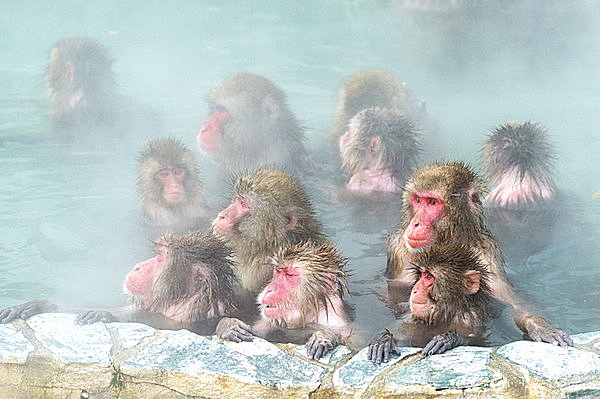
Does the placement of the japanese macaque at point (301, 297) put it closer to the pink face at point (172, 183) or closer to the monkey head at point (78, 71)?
the pink face at point (172, 183)

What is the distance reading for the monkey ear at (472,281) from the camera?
4621 mm

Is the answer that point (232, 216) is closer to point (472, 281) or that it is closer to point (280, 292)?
point (280, 292)

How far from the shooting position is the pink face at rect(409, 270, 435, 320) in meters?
4.65

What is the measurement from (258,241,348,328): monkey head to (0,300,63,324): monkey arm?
1100 millimetres

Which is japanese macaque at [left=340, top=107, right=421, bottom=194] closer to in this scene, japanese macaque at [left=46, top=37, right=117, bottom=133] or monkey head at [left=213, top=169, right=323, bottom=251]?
monkey head at [left=213, top=169, right=323, bottom=251]

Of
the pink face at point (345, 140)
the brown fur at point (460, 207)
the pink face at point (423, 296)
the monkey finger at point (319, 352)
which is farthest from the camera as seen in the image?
the pink face at point (345, 140)

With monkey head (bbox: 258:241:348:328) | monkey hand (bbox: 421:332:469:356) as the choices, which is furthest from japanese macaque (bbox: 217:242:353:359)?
monkey hand (bbox: 421:332:469:356)

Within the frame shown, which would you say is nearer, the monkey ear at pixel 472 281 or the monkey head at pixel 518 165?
the monkey ear at pixel 472 281

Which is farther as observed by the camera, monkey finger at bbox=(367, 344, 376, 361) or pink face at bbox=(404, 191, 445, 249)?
pink face at bbox=(404, 191, 445, 249)

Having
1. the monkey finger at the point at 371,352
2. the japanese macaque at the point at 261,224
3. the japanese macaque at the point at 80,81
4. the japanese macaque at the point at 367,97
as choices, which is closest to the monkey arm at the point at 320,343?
the monkey finger at the point at 371,352

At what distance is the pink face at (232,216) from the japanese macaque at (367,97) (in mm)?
3070

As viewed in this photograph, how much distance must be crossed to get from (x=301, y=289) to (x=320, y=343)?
549mm

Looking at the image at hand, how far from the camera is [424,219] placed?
517 centimetres

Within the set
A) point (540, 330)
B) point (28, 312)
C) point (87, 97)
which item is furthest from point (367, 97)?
point (28, 312)
